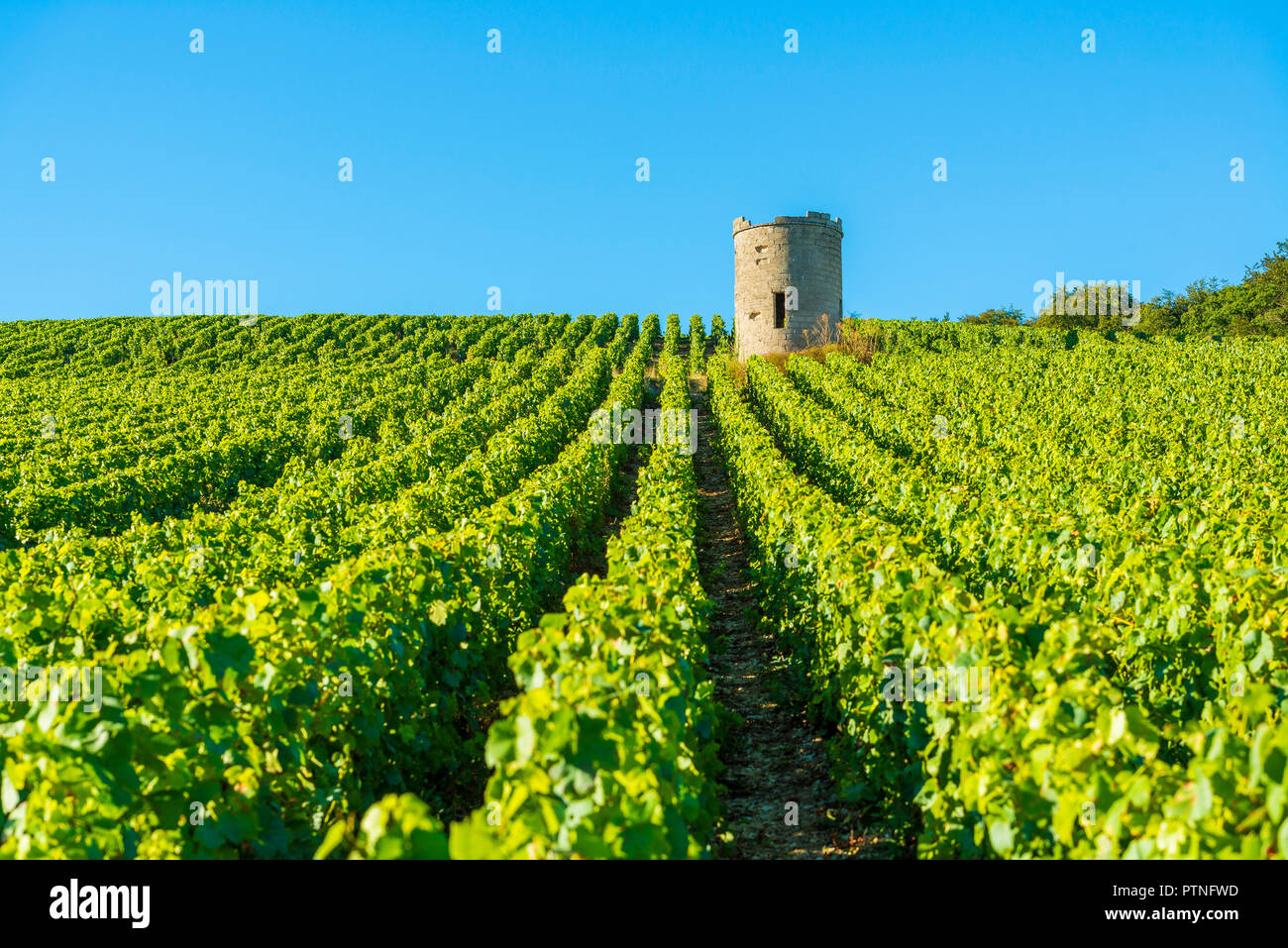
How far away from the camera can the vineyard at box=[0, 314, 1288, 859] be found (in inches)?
123

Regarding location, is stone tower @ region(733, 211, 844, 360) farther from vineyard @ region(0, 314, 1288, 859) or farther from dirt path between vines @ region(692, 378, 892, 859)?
dirt path between vines @ region(692, 378, 892, 859)

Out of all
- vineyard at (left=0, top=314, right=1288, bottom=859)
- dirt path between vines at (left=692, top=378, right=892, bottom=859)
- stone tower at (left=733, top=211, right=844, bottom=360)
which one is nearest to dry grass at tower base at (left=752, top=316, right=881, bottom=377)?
stone tower at (left=733, top=211, right=844, bottom=360)

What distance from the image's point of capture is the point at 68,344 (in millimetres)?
48938

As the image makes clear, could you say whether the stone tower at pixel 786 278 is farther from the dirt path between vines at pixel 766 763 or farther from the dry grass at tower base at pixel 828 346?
the dirt path between vines at pixel 766 763

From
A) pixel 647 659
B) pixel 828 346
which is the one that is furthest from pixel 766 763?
pixel 828 346

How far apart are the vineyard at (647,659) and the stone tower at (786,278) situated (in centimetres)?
2075

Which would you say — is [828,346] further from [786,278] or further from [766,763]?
[766,763]

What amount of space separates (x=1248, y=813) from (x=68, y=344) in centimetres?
5995

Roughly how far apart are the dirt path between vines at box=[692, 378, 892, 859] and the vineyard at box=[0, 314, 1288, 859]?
1.9 inches

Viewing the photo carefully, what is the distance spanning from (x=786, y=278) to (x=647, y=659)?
1319 inches

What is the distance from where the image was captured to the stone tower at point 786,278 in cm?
3553

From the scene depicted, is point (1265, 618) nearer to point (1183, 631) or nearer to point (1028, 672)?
point (1183, 631)

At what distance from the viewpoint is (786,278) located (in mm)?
35562
